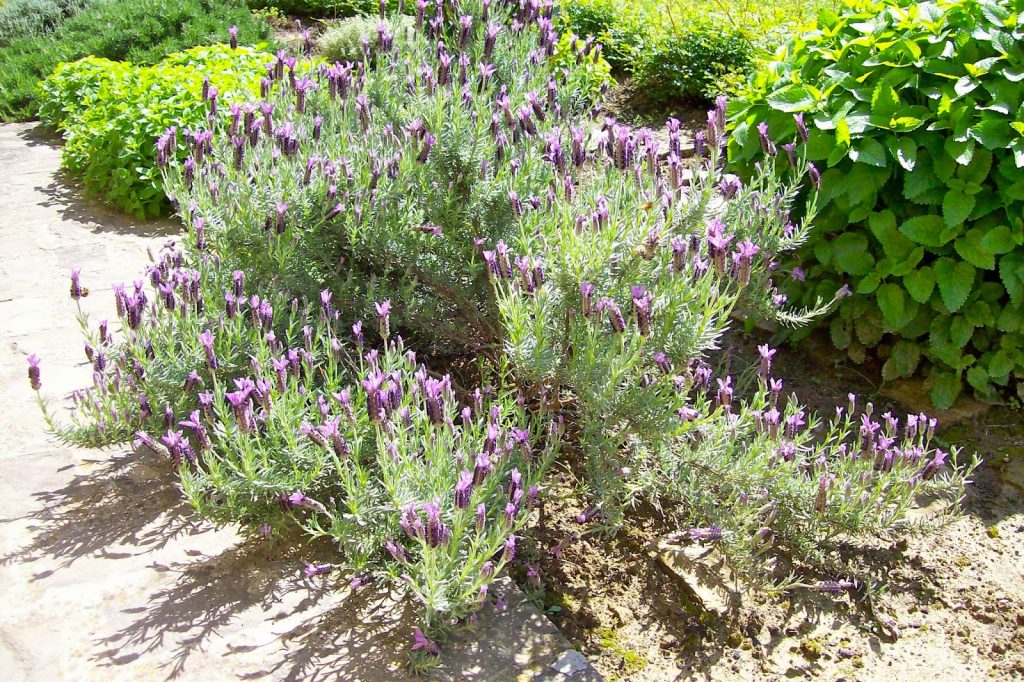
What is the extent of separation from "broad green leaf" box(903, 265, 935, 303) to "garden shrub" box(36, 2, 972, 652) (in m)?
0.60

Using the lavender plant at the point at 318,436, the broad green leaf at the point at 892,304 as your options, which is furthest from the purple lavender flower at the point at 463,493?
the broad green leaf at the point at 892,304

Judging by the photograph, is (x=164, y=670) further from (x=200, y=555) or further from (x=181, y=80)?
(x=181, y=80)

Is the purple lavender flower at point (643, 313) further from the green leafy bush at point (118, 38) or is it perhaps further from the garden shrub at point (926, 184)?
the green leafy bush at point (118, 38)

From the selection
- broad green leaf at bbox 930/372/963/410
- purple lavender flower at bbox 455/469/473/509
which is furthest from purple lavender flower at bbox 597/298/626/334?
broad green leaf at bbox 930/372/963/410

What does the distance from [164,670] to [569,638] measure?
4.16 feet

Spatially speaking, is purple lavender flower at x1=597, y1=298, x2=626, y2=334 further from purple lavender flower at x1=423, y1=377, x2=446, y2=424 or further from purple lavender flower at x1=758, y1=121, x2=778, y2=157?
purple lavender flower at x1=758, y1=121, x2=778, y2=157

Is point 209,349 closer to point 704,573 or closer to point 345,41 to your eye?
point 704,573

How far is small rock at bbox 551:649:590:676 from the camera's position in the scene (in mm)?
2729

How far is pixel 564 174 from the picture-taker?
3.25m

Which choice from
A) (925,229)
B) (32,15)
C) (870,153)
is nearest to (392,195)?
(870,153)

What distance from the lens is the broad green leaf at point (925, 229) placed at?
3.91 m

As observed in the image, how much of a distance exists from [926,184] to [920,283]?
16.4 inches

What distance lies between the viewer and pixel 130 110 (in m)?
5.77

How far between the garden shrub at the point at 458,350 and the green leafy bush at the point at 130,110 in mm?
1712
